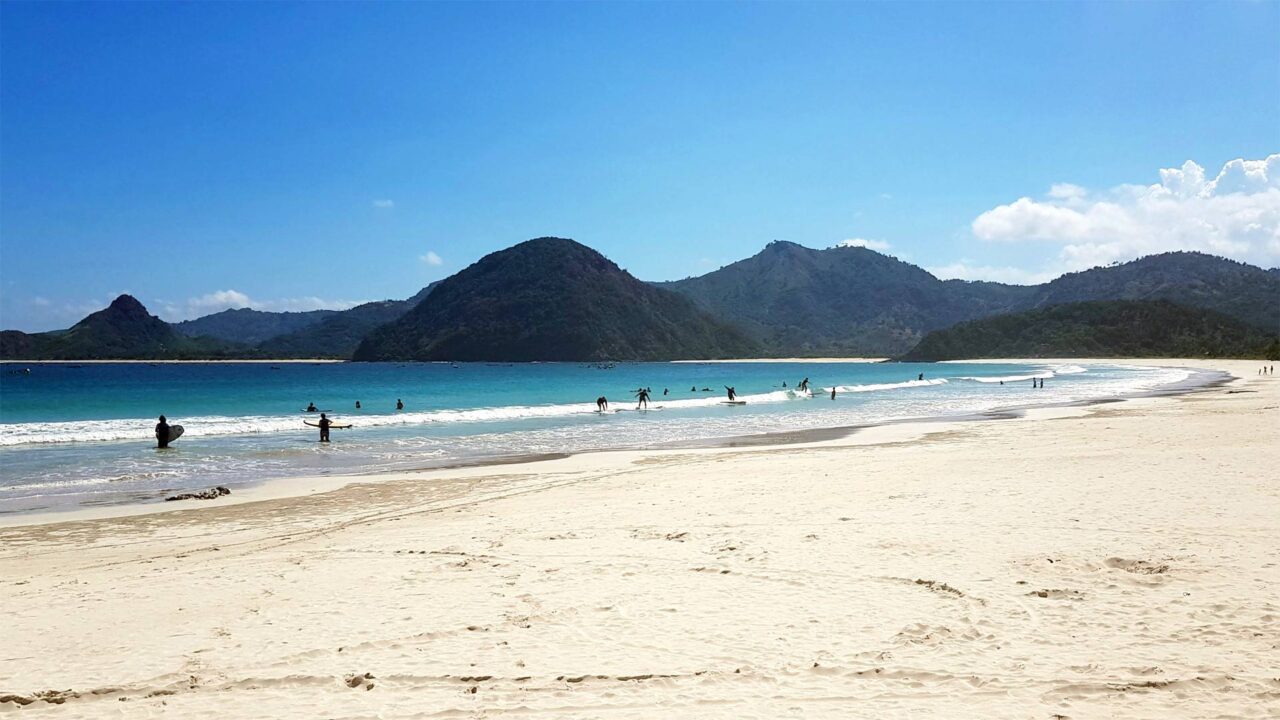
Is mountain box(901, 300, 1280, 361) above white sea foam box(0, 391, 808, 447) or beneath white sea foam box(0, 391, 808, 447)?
above

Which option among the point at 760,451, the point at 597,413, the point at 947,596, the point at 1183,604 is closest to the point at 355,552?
the point at 947,596

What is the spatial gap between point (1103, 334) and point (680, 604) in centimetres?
16722

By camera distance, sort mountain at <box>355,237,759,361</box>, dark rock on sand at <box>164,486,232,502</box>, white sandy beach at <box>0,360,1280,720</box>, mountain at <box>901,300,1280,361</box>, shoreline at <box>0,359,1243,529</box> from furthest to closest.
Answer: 1. mountain at <box>355,237,759,361</box>
2. mountain at <box>901,300,1280,361</box>
3. dark rock on sand at <box>164,486,232,502</box>
4. shoreline at <box>0,359,1243,529</box>
5. white sandy beach at <box>0,360,1280,720</box>

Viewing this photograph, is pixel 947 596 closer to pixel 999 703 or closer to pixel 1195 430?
pixel 999 703

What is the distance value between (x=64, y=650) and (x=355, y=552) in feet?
11.9

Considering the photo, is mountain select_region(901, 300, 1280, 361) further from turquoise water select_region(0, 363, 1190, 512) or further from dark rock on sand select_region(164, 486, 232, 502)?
dark rock on sand select_region(164, 486, 232, 502)

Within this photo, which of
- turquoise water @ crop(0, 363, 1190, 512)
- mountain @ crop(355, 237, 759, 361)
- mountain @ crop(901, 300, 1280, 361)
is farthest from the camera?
mountain @ crop(355, 237, 759, 361)

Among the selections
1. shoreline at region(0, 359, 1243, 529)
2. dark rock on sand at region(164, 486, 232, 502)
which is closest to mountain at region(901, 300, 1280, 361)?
shoreline at region(0, 359, 1243, 529)

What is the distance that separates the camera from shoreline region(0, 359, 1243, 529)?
45.5 feet

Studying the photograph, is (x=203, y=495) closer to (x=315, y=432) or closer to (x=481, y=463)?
(x=481, y=463)

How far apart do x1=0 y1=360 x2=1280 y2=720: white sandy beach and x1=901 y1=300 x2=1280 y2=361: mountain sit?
466ft

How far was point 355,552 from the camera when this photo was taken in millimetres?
9789

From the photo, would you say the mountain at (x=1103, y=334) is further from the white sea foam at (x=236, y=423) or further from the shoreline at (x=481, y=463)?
the white sea foam at (x=236, y=423)

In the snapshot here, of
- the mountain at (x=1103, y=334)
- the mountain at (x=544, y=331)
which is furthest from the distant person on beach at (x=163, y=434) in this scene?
the mountain at (x=544, y=331)
